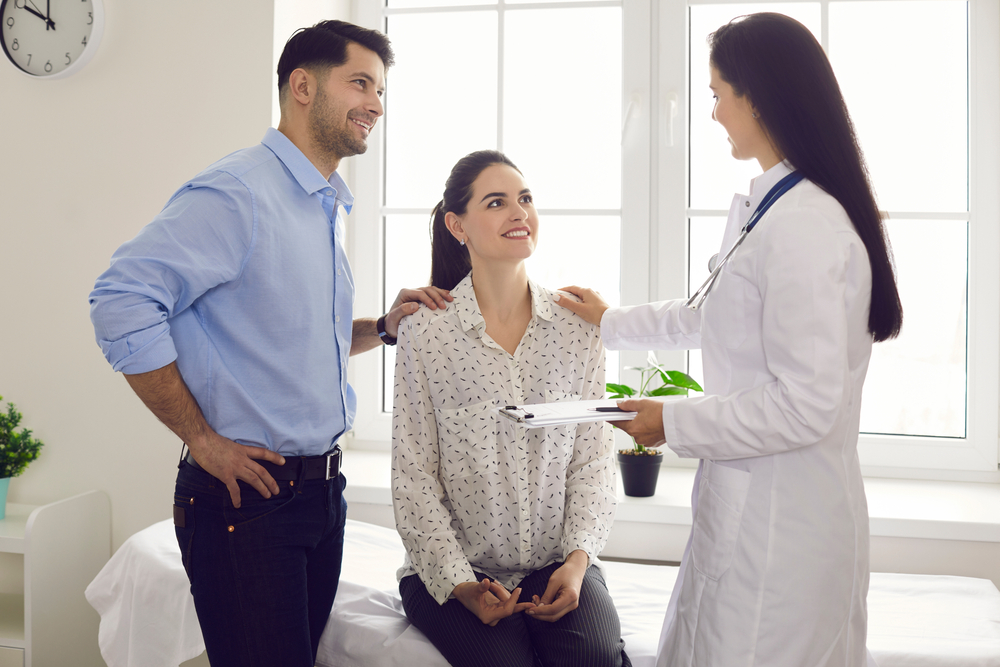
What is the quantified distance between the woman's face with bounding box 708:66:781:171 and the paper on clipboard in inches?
18.2

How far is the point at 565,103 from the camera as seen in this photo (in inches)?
95.1

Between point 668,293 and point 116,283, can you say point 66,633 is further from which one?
point 668,293

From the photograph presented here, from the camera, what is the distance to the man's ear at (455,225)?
163 cm

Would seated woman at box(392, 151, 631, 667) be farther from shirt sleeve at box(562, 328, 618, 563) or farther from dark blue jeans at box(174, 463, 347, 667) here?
dark blue jeans at box(174, 463, 347, 667)

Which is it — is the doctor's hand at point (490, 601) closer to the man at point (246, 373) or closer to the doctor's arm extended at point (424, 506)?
the doctor's arm extended at point (424, 506)

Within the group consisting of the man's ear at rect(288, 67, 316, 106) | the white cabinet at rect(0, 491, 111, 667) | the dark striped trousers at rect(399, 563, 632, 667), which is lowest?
the white cabinet at rect(0, 491, 111, 667)

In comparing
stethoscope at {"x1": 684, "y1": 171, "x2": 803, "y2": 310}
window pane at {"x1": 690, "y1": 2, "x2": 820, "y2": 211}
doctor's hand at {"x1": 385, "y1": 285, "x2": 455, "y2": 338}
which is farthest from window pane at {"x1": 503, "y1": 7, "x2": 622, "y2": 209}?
stethoscope at {"x1": 684, "y1": 171, "x2": 803, "y2": 310}

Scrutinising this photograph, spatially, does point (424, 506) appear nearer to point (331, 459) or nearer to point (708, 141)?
point (331, 459)

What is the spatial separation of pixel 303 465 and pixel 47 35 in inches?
73.8

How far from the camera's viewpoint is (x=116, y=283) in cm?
107

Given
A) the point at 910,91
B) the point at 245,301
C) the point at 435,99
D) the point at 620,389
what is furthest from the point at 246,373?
the point at 910,91

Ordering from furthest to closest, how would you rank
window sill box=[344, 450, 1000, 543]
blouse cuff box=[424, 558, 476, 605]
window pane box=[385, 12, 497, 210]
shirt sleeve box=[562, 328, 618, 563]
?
window pane box=[385, 12, 497, 210]
window sill box=[344, 450, 1000, 543]
shirt sleeve box=[562, 328, 618, 563]
blouse cuff box=[424, 558, 476, 605]

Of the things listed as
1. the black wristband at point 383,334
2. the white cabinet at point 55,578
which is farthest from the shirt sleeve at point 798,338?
the white cabinet at point 55,578

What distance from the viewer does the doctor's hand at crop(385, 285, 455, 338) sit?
5.14 ft
